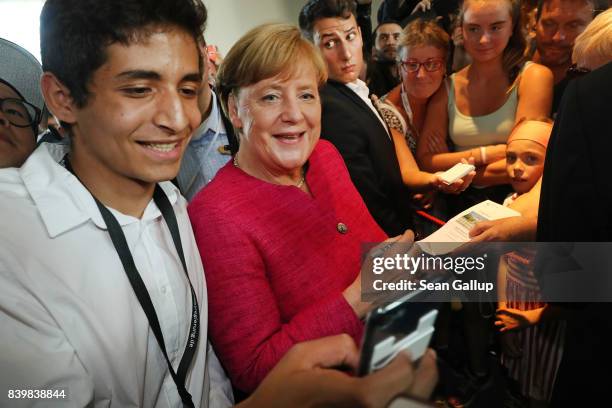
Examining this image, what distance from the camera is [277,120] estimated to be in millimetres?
1075

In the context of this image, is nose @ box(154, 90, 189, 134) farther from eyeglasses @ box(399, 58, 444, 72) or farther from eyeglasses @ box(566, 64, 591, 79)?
eyeglasses @ box(399, 58, 444, 72)

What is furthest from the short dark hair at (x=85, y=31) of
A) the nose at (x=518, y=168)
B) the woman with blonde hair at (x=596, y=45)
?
the nose at (x=518, y=168)

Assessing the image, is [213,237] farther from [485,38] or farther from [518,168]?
[485,38]

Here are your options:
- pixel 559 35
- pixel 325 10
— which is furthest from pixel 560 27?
pixel 325 10

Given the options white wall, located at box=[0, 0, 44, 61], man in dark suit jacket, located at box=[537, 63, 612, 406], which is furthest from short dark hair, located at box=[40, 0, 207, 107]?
white wall, located at box=[0, 0, 44, 61]

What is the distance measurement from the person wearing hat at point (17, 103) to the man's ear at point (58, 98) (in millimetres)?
134

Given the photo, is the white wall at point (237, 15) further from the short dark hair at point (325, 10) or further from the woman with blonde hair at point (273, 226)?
the woman with blonde hair at point (273, 226)

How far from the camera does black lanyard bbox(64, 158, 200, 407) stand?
758 millimetres

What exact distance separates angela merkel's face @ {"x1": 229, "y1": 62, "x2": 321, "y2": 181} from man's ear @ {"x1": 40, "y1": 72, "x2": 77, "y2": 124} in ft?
1.47

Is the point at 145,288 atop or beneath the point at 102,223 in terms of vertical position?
beneath

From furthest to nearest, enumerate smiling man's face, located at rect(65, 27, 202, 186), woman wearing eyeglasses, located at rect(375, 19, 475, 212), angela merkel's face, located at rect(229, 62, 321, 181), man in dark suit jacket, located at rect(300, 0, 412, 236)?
1. woman wearing eyeglasses, located at rect(375, 19, 475, 212)
2. man in dark suit jacket, located at rect(300, 0, 412, 236)
3. angela merkel's face, located at rect(229, 62, 321, 181)
4. smiling man's face, located at rect(65, 27, 202, 186)

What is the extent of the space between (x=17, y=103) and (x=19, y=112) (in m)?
0.02

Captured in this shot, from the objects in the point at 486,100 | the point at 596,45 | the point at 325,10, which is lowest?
the point at 486,100

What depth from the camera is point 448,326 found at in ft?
1.82
